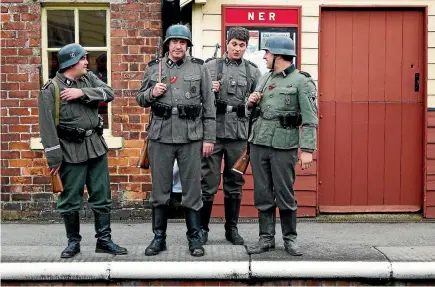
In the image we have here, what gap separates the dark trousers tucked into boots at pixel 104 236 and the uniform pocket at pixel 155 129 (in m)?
0.84

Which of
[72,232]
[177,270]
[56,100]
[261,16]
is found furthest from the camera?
[261,16]

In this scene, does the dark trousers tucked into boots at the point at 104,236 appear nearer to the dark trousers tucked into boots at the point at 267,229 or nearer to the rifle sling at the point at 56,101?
the rifle sling at the point at 56,101

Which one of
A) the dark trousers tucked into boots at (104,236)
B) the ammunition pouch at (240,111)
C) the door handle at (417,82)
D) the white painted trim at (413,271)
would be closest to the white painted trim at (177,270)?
the dark trousers tucked into boots at (104,236)

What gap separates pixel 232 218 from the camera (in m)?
7.67

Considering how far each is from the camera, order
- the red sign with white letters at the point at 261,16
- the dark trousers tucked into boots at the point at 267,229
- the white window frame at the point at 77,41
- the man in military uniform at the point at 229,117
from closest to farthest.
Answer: the dark trousers tucked into boots at the point at 267,229, the man in military uniform at the point at 229,117, the red sign with white letters at the point at 261,16, the white window frame at the point at 77,41

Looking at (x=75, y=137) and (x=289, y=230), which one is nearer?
(x=75, y=137)

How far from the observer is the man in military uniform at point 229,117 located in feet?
24.4

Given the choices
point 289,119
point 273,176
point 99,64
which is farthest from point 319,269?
point 99,64

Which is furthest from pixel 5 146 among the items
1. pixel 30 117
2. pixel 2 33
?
pixel 2 33

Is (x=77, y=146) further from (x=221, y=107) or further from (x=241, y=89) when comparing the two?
(x=241, y=89)

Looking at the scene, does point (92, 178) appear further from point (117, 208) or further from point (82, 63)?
point (117, 208)

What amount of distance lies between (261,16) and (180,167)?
9.90 feet

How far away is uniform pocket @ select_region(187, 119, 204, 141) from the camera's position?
22.5 feet

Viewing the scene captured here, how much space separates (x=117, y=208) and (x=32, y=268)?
9.78 feet
